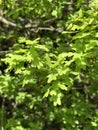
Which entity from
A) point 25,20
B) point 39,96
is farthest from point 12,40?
point 39,96

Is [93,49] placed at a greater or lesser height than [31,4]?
lesser

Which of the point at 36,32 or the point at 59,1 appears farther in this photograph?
the point at 36,32

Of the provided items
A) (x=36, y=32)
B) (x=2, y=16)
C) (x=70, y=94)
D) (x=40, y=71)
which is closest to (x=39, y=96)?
(x=70, y=94)

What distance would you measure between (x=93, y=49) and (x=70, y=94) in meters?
2.28

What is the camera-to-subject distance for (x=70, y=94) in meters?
5.36

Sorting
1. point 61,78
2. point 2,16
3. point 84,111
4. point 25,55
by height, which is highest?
point 2,16

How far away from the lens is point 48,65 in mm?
3168

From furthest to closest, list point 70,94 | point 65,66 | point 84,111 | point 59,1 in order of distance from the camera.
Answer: point 70,94, point 84,111, point 59,1, point 65,66

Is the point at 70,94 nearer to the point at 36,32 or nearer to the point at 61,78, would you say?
the point at 36,32

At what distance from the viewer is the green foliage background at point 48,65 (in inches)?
124

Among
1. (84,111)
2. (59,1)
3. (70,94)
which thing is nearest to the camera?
(59,1)

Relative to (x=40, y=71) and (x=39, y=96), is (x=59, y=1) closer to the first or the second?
(x=40, y=71)

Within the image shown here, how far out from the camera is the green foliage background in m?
3.14

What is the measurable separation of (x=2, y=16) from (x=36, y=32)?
606 millimetres
